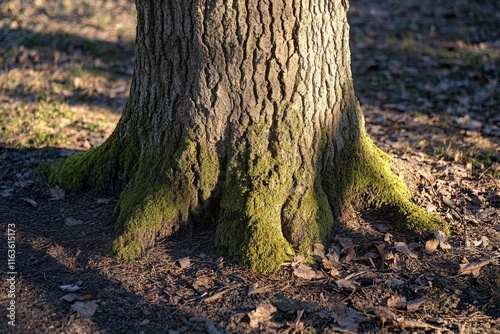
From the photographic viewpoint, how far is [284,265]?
12.1 ft

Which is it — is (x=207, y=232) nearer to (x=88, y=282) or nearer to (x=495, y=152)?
(x=88, y=282)

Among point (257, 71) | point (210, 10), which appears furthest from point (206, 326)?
point (210, 10)

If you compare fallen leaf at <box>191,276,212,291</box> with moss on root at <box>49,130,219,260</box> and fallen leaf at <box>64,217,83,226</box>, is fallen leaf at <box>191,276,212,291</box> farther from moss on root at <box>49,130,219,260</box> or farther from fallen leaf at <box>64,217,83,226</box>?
fallen leaf at <box>64,217,83,226</box>

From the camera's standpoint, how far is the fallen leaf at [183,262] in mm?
3724

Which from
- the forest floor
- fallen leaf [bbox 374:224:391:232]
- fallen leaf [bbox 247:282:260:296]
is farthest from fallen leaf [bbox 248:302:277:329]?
fallen leaf [bbox 374:224:391:232]

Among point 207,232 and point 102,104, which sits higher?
point 102,104

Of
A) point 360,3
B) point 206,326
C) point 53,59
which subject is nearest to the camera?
point 206,326

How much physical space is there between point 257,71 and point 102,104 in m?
3.97

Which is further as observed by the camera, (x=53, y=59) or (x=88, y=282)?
(x=53, y=59)

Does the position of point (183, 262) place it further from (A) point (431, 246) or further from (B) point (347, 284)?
(A) point (431, 246)

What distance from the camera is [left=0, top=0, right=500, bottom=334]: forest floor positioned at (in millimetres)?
3316

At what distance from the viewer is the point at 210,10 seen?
12.0 ft

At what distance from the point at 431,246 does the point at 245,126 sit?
1.53 meters

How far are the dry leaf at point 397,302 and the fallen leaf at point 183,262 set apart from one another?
4.28 ft
